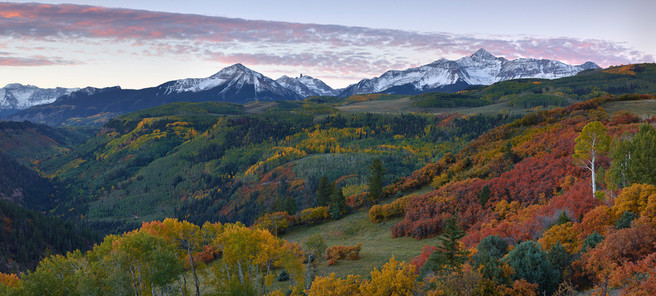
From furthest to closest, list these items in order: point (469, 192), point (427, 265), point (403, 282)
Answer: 1. point (469, 192)
2. point (427, 265)
3. point (403, 282)

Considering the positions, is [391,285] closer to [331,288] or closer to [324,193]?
[331,288]

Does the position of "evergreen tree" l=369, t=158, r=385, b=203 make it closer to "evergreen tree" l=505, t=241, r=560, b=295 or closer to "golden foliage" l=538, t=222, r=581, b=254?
"golden foliage" l=538, t=222, r=581, b=254

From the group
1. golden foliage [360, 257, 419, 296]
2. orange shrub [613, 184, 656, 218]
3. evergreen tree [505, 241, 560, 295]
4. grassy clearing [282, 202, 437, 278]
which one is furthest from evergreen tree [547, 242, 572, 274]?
grassy clearing [282, 202, 437, 278]

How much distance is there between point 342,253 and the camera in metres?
59.6

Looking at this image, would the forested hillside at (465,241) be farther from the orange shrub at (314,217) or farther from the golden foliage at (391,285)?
the orange shrub at (314,217)

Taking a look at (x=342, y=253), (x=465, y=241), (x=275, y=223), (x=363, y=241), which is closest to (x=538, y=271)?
(x=465, y=241)

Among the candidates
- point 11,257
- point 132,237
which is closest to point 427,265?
point 132,237

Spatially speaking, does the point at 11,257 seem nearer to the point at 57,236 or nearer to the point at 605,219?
the point at 57,236

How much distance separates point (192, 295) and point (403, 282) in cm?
4110

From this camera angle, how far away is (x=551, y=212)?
43094mm

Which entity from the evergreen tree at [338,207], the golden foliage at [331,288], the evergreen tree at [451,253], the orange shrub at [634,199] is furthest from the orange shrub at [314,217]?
the orange shrub at [634,199]

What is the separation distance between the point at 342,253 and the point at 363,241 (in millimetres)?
14788

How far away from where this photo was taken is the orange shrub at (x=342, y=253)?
57.6 m

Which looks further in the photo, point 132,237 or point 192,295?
point 192,295
